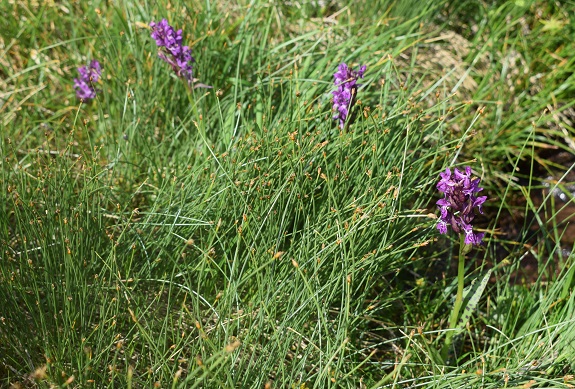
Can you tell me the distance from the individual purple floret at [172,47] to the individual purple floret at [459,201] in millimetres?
1275

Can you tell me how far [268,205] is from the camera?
2270 mm

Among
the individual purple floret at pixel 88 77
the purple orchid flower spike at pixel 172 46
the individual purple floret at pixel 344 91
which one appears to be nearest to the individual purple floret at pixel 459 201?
the individual purple floret at pixel 344 91

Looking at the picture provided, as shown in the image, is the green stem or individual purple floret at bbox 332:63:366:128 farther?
individual purple floret at bbox 332:63:366:128

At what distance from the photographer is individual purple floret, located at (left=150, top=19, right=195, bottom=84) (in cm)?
272

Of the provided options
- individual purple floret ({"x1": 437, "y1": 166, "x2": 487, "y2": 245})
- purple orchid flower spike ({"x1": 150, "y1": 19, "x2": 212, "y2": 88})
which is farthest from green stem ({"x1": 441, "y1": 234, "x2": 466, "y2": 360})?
purple orchid flower spike ({"x1": 150, "y1": 19, "x2": 212, "y2": 88})

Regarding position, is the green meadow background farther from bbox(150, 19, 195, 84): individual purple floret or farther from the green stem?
bbox(150, 19, 195, 84): individual purple floret

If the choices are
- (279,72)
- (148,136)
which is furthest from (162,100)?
(279,72)

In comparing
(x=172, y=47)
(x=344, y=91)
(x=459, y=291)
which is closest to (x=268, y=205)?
(x=344, y=91)

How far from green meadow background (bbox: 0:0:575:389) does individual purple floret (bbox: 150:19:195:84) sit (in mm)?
192

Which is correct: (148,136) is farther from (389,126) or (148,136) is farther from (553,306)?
(553,306)

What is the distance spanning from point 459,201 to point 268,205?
25.6 inches

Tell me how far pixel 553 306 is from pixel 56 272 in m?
1.92

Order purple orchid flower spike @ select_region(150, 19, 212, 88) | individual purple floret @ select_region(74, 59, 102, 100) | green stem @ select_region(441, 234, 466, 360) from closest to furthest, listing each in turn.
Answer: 1. green stem @ select_region(441, 234, 466, 360)
2. purple orchid flower spike @ select_region(150, 19, 212, 88)
3. individual purple floret @ select_region(74, 59, 102, 100)

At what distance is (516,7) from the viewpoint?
13.1ft
